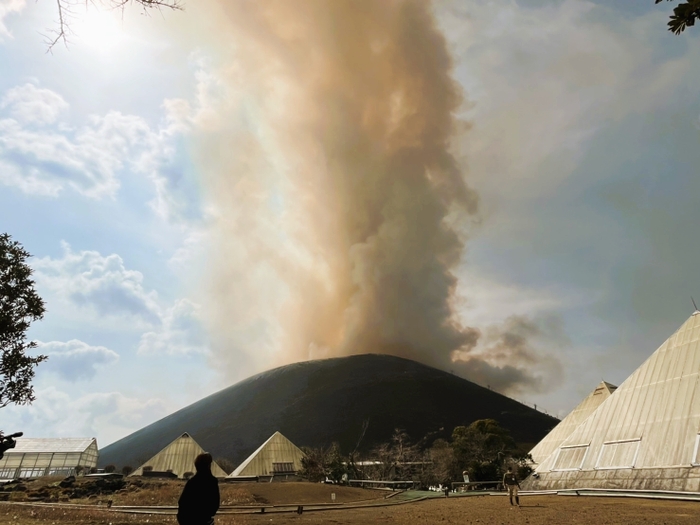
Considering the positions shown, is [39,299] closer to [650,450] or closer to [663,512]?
[663,512]

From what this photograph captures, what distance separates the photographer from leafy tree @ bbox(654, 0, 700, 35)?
20.8 ft

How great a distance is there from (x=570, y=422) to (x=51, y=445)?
301 ft

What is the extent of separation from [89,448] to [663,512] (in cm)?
9671

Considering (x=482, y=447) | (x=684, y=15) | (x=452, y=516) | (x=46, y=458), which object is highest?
(x=684, y=15)

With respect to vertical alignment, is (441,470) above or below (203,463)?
below

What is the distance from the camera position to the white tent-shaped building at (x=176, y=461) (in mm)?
72062

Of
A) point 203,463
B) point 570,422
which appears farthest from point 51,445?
point 203,463

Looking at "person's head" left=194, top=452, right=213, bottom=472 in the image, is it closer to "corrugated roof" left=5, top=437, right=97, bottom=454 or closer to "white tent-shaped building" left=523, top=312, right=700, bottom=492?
"white tent-shaped building" left=523, top=312, right=700, bottom=492

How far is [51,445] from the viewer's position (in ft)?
269

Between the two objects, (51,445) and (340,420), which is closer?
(51,445)

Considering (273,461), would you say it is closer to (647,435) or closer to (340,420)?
(647,435)

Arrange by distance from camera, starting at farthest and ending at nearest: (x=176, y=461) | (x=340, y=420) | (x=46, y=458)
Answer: (x=340, y=420) < (x=46, y=458) < (x=176, y=461)

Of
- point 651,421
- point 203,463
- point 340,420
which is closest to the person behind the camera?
point 203,463

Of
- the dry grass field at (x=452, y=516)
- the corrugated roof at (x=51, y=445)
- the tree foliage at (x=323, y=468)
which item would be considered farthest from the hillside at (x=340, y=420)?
the dry grass field at (x=452, y=516)
